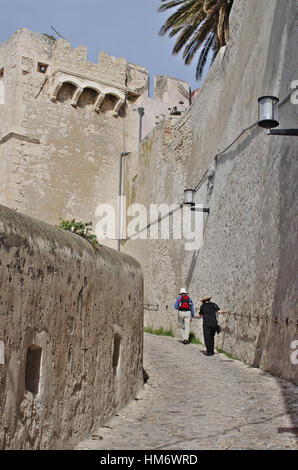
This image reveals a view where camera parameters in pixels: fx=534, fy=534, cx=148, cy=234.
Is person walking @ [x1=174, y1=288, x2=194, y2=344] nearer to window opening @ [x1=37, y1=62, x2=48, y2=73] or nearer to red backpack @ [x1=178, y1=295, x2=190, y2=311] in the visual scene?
red backpack @ [x1=178, y1=295, x2=190, y2=311]

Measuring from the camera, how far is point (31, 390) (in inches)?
140

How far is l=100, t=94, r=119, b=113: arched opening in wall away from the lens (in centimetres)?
1907

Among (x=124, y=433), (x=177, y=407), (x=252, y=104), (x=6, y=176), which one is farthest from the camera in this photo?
(x=6, y=176)

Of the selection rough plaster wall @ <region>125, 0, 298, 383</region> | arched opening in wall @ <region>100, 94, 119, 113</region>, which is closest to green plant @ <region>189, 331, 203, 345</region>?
rough plaster wall @ <region>125, 0, 298, 383</region>

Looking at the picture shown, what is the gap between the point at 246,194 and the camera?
32.9 feet

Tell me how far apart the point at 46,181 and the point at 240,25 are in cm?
831

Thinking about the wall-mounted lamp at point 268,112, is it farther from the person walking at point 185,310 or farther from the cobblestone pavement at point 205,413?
the person walking at point 185,310

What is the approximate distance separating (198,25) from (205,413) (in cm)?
1408

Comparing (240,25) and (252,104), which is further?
(240,25)

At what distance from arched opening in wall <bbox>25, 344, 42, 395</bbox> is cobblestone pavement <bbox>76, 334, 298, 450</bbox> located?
3.43 ft

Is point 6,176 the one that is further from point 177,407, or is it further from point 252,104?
point 177,407

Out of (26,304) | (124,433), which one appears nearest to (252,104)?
(124,433)

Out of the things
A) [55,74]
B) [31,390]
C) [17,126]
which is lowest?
[31,390]

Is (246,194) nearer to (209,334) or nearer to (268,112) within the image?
(209,334)
